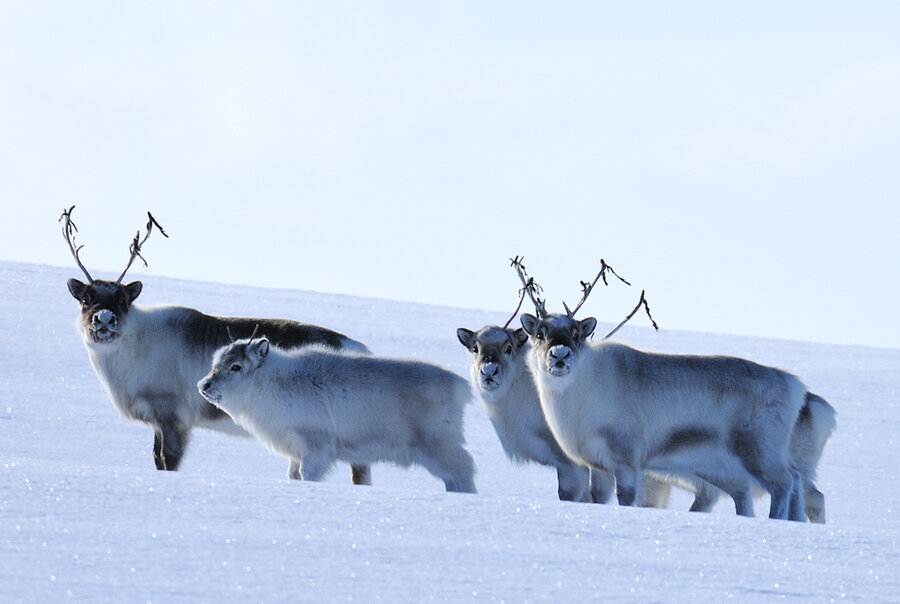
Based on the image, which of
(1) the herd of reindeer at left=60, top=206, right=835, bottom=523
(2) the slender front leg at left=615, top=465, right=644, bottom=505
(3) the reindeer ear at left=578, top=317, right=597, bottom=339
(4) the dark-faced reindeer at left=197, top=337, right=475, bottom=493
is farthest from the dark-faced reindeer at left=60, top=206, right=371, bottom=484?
(2) the slender front leg at left=615, top=465, right=644, bottom=505

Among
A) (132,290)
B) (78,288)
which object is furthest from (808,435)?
(78,288)

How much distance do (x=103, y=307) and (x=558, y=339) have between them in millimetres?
2714

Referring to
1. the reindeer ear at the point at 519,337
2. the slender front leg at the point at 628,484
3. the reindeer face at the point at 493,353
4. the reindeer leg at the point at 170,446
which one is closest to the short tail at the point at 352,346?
the reindeer face at the point at 493,353

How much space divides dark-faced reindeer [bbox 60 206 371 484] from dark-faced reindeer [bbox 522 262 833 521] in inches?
61.7

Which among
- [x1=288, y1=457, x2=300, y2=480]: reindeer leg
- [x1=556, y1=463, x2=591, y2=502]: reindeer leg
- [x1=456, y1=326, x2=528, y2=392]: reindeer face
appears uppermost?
[x1=456, y1=326, x2=528, y2=392]: reindeer face

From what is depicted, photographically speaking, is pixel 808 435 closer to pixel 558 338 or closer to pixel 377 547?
pixel 558 338

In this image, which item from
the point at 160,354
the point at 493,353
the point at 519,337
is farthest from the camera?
the point at 160,354

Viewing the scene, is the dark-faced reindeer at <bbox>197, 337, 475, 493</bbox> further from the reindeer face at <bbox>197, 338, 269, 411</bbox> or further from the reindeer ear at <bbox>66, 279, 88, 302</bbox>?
the reindeer ear at <bbox>66, 279, 88, 302</bbox>

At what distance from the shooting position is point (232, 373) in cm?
734

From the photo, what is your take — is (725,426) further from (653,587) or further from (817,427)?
(653,587)

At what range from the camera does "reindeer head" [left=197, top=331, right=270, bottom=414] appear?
7.33 meters

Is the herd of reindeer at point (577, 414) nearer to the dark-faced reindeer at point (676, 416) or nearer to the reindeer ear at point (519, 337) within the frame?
the dark-faced reindeer at point (676, 416)

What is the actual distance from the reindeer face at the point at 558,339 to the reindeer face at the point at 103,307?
234 cm

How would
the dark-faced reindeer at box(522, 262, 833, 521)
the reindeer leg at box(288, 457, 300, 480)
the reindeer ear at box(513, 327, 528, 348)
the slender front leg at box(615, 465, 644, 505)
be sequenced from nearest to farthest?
the slender front leg at box(615, 465, 644, 505)
the dark-faced reindeer at box(522, 262, 833, 521)
the reindeer leg at box(288, 457, 300, 480)
the reindeer ear at box(513, 327, 528, 348)
